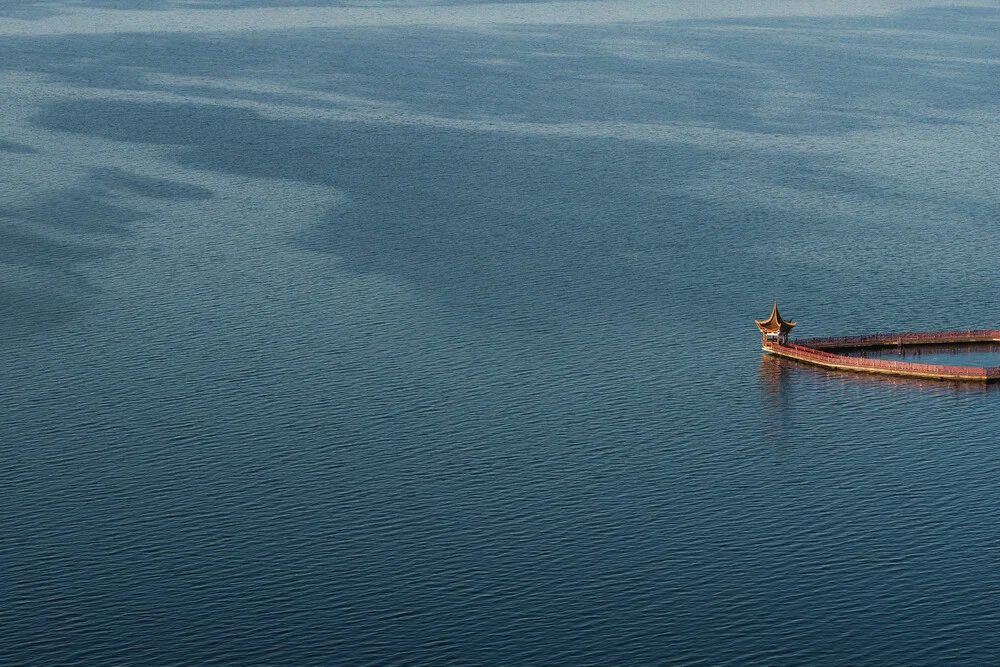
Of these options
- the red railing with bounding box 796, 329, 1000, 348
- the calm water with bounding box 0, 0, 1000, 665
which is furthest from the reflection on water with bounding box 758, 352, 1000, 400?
the red railing with bounding box 796, 329, 1000, 348

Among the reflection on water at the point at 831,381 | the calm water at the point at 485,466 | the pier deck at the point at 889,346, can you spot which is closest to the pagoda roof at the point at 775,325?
the pier deck at the point at 889,346

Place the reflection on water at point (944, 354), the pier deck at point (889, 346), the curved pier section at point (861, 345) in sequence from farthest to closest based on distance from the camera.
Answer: the reflection on water at point (944, 354) < the curved pier section at point (861, 345) < the pier deck at point (889, 346)

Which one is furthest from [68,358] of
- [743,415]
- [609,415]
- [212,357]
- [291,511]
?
[743,415]

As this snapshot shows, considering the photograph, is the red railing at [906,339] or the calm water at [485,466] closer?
the calm water at [485,466]

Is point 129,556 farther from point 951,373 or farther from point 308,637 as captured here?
point 951,373

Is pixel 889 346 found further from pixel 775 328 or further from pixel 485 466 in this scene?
pixel 485 466

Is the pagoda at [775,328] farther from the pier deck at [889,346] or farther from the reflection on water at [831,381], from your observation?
the reflection on water at [831,381]
